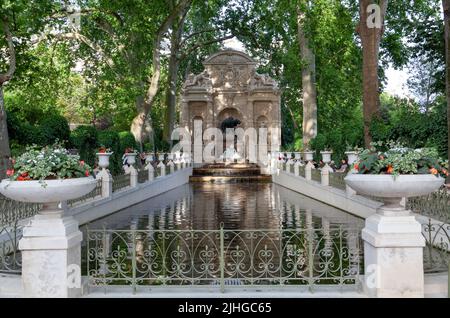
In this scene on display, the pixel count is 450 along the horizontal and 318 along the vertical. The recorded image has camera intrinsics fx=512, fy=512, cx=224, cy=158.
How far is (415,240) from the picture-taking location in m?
5.47

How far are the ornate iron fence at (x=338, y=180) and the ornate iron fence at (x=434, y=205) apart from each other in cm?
331

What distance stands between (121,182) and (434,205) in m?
9.66

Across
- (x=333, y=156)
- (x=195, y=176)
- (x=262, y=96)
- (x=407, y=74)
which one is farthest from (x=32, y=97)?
(x=407, y=74)

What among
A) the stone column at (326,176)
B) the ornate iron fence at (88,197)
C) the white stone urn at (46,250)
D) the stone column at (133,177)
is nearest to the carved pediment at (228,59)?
the stone column at (133,177)

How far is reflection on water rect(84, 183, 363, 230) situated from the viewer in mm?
11992

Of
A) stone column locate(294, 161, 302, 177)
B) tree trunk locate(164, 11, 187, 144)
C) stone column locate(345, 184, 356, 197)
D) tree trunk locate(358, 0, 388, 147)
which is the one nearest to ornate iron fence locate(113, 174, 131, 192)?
stone column locate(345, 184, 356, 197)

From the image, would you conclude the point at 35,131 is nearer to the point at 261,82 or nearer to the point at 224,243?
the point at 224,243

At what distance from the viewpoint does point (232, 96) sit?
121 ft

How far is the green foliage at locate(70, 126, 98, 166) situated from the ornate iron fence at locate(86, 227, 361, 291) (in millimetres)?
7599

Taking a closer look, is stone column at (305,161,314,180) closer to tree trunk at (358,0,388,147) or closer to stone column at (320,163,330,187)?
stone column at (320,163,330,187)
